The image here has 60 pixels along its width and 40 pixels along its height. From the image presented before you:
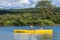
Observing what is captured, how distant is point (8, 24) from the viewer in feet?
492

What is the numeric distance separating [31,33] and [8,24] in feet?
310

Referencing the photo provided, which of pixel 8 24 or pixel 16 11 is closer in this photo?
pixel 8 24

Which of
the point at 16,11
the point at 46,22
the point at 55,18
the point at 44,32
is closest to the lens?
the point at 44,32

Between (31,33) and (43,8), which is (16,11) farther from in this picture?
(31,33)

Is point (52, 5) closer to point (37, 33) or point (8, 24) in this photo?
point (8, 24)

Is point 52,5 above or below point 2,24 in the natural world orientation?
above

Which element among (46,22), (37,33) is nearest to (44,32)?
(37,33)

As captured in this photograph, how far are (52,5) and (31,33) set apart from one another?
302 ft

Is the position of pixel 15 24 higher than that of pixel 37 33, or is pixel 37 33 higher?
pixel 37 33

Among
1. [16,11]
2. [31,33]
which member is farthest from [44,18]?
[31,33]

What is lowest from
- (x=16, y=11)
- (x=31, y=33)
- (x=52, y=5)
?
(x=16, y=11)

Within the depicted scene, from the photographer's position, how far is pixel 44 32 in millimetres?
55188

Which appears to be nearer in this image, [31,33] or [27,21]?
[31,33]

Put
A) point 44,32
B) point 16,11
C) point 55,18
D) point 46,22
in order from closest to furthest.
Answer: point 44,32 → point 46,22 → point 55,18 → point 16,11
